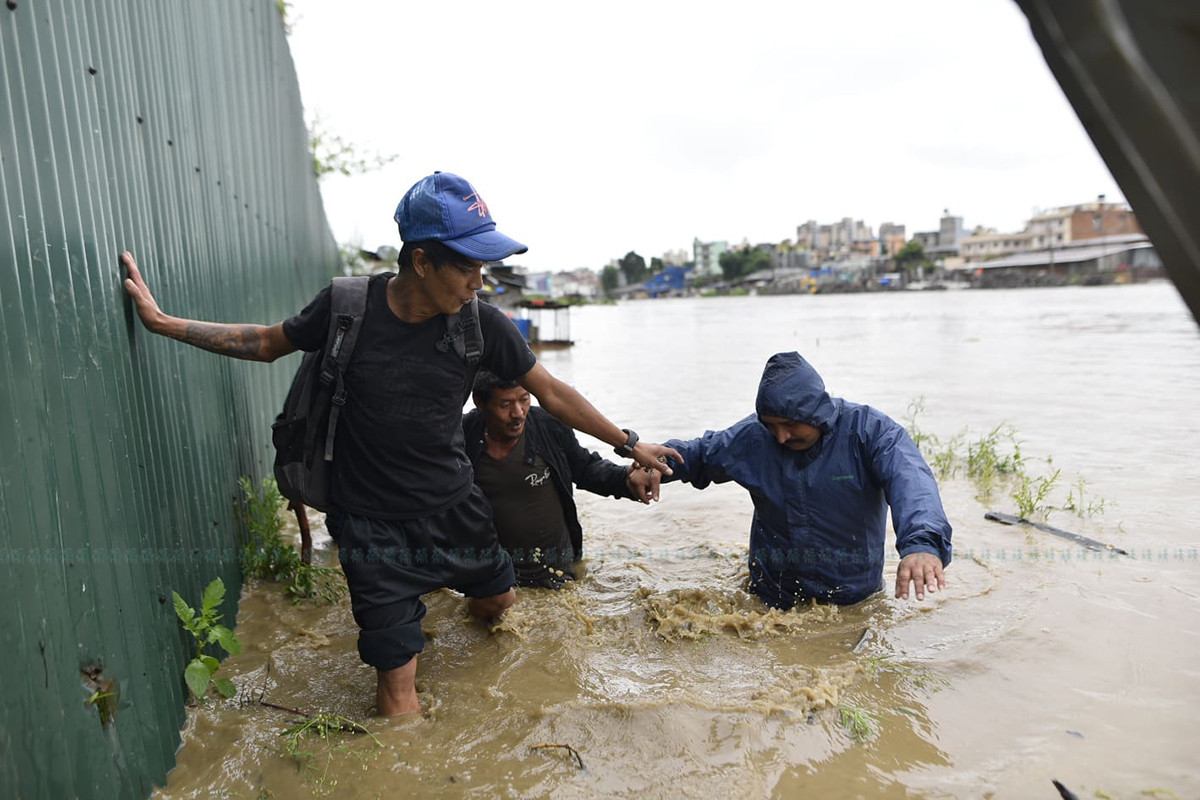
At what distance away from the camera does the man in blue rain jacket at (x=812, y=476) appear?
4.23 m

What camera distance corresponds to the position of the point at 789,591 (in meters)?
4.64

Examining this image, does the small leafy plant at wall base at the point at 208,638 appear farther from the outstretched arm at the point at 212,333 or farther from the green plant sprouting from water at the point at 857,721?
the green plant sprouting from water at the point at 857,721

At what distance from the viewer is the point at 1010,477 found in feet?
28.0

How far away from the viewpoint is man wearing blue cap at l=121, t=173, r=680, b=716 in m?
3.04

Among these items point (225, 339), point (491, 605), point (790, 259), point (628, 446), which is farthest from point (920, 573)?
point (790, 259)

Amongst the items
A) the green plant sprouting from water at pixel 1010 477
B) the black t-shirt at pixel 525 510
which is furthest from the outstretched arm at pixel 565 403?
the green plant sprouting from water at pixel 1010 477

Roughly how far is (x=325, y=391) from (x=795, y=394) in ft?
7.50

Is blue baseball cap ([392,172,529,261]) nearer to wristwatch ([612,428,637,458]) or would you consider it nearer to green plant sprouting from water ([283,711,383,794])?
wristwatch ([612,428,637,458])

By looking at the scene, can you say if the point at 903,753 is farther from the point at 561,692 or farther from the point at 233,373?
the point at 233,373

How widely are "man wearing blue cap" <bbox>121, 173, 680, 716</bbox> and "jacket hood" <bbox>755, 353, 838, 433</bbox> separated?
1.34m

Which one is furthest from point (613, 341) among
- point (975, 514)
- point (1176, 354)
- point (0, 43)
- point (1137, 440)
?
point (0, 43)

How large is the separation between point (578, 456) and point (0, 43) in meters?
3.56

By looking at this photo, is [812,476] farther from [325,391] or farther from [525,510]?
[325,391]

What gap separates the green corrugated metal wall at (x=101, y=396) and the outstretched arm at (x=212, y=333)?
0.29ft
